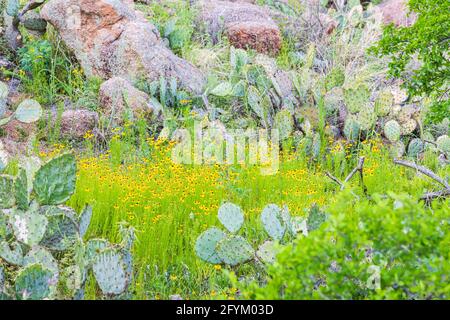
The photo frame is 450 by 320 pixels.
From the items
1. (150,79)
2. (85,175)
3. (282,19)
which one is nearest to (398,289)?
(85,175)

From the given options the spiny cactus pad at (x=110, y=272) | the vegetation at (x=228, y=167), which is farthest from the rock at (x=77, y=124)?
the spiny cactus pad at (x=110, y=272)

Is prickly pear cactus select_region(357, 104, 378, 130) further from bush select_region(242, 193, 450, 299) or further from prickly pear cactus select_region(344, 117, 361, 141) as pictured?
bush select_region(242, 193, 450, 299)

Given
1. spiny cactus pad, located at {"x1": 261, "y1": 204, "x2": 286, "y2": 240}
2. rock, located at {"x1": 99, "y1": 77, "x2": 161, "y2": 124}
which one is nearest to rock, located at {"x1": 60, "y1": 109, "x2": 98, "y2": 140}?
rock, located at {"x1": 99, "y1": 77, "x2": 161, "y2": 124}

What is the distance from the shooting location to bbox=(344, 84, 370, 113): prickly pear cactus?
6.42m

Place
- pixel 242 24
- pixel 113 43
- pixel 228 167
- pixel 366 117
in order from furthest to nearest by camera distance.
Answer: pixel 242 24 < pixel 113 43 < pixel 366 117 < pixel 228 167

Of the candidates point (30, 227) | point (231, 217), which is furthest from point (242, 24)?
point (30, 227)

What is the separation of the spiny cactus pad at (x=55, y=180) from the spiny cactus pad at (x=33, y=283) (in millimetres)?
612

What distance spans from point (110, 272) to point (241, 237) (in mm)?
760

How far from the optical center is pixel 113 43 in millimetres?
7438

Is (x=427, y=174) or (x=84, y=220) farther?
(x=427, y=174)

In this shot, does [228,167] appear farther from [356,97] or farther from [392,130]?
[392,130]

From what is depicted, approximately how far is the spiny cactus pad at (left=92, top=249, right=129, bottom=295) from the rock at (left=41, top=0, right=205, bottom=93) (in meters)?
4.24

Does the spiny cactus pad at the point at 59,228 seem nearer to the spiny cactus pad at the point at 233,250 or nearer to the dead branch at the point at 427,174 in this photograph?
the spiny cactus pad at the point at 233,250
